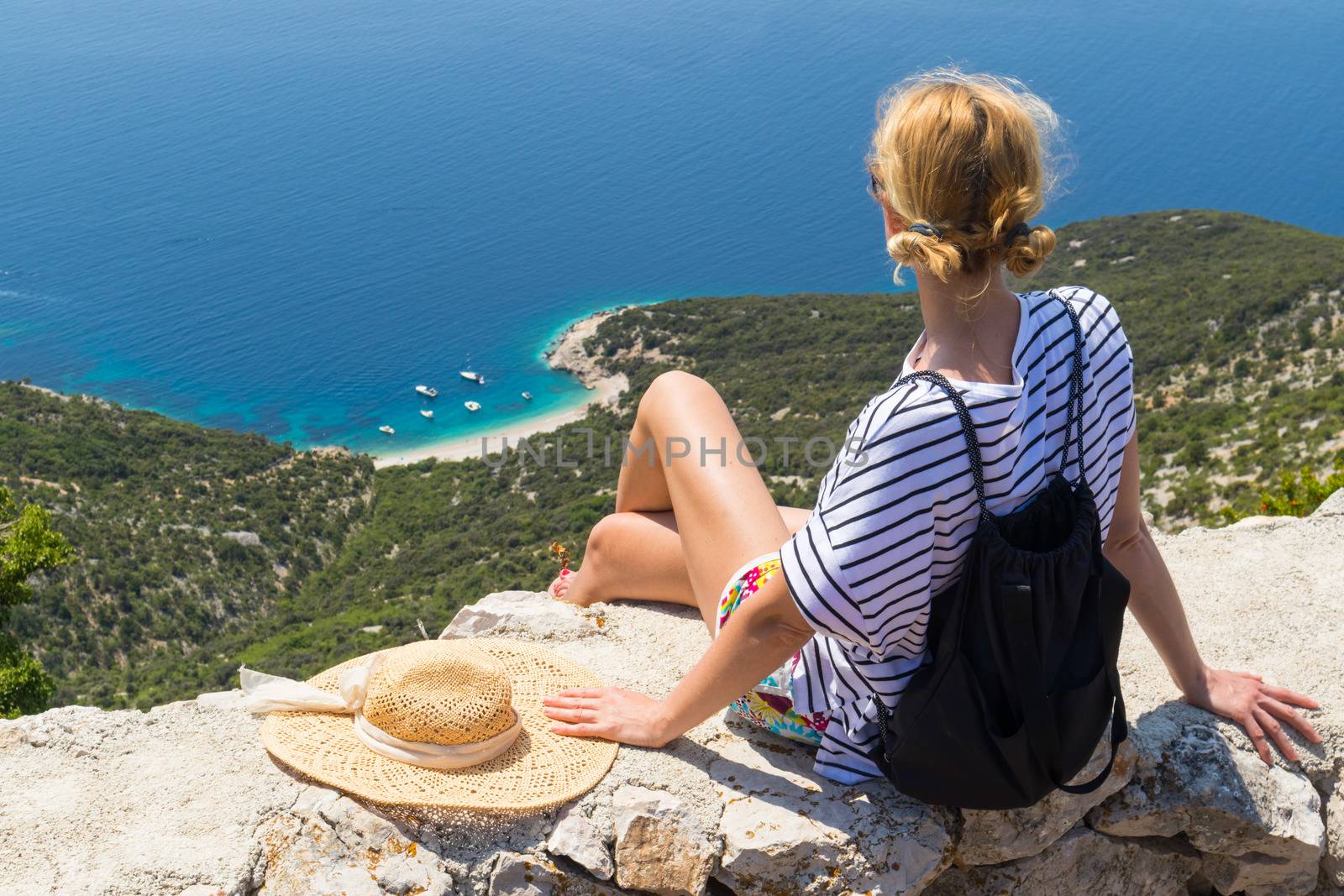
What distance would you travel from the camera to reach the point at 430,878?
5.73 feet

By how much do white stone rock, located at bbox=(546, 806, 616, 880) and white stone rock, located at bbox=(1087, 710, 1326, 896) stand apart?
94 cm

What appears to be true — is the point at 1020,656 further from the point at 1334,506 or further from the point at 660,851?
the point at 1334,506

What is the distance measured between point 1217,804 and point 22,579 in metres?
8.44

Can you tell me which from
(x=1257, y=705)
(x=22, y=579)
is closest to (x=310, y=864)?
(x=1257, y=705)

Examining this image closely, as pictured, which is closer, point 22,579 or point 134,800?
point 134,800

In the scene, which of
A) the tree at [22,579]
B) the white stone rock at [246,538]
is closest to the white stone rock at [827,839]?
the tree at [22,579]

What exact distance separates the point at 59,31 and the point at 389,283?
153 feet

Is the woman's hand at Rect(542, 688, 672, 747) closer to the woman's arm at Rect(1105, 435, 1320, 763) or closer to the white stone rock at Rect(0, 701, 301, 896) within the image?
the white stone rock at Rect(0, 701, 301, 896)

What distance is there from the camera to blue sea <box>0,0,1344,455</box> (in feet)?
153

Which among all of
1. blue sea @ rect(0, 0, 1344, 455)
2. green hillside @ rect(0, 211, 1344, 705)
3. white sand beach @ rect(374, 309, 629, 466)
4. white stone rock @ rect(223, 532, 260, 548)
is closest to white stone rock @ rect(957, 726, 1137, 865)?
green hillside @ rect(0, 211, 1344, 705)

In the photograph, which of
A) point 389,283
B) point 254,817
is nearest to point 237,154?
point 389,283

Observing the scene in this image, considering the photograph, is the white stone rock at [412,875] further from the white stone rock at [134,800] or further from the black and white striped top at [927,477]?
the black and white striped top at [927,477]

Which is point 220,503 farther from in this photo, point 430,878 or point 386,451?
point 430,878

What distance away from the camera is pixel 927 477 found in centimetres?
142
